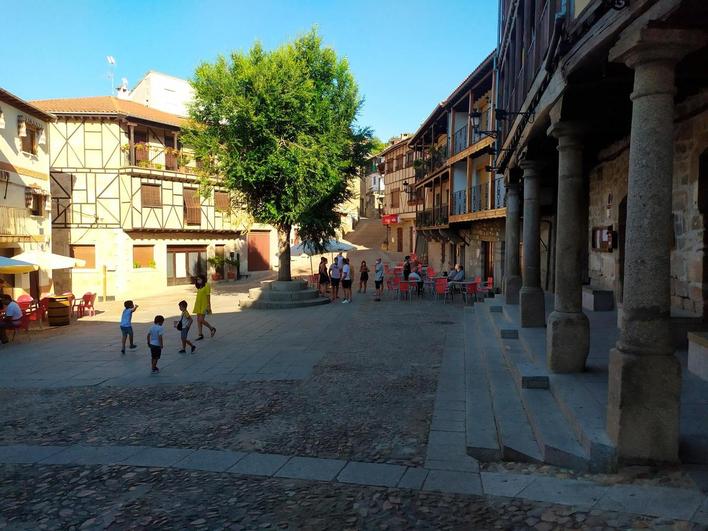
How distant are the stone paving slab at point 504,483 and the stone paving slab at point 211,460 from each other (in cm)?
220

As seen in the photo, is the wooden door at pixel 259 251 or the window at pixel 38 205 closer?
the window at pixel 38 205

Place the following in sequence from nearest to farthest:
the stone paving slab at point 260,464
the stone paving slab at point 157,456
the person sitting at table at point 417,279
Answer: the stone paving slab at point 260,464 → the stone paving slab at point 157,456 → the person sitting at table at point 417,279

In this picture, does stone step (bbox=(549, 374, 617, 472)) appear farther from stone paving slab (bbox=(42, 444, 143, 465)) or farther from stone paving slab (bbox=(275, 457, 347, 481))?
stone paving slab (bbox=(42, 444, 143, 465))

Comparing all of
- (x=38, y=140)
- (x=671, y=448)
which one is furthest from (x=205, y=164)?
(x=671, y=448)

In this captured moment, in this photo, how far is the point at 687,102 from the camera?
6543 millimetres

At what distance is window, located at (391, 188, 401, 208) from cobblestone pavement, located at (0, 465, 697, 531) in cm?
3652

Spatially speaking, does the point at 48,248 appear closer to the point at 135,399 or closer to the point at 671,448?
the point at 135,399

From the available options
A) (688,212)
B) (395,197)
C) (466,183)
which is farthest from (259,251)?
(688,212)

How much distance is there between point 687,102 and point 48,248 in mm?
22202

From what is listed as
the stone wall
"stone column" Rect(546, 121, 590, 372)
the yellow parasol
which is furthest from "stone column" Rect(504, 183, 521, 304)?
the yellow parasol

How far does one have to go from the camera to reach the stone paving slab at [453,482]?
3977 mm

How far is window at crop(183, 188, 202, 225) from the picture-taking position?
1170 inches

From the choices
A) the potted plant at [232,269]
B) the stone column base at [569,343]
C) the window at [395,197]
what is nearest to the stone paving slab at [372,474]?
the stone column base at [569,343]

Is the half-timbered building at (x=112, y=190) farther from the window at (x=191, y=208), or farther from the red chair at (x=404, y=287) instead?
the red chair at (x=404, y=287)
